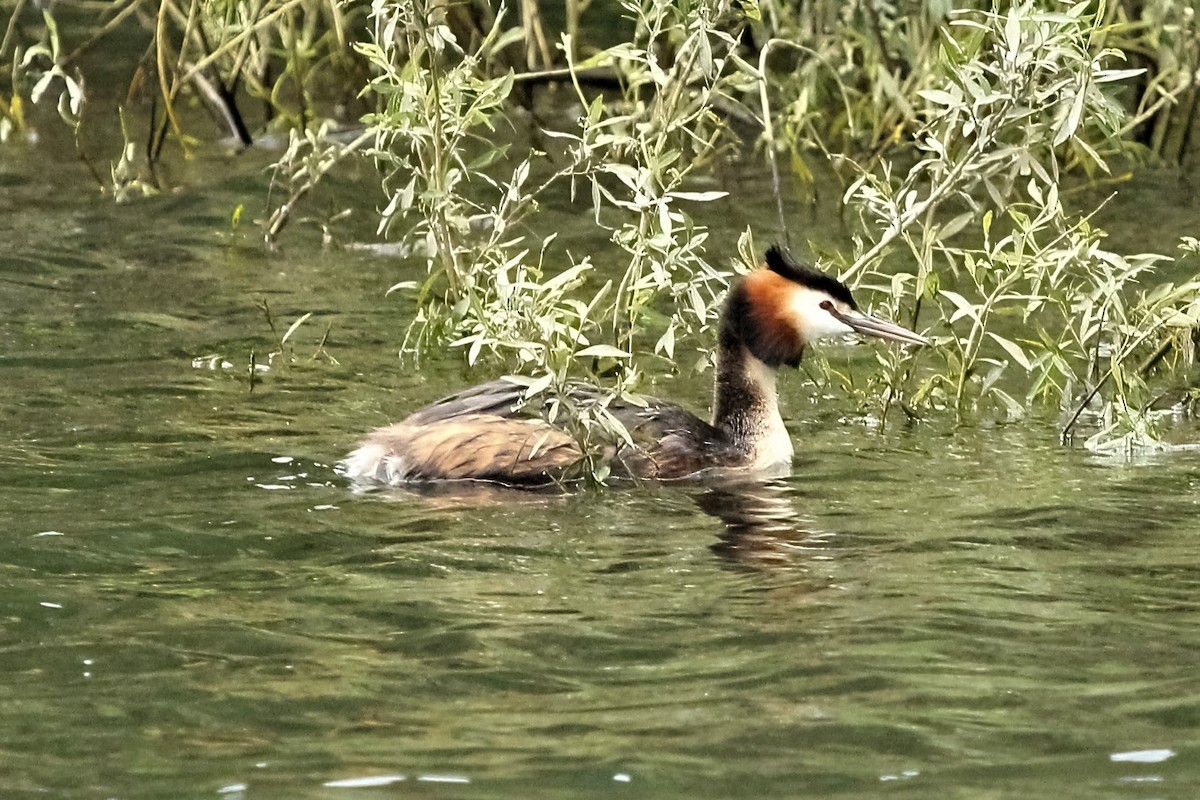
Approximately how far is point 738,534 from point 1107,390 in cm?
243

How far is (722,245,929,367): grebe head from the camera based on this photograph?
23.7ft

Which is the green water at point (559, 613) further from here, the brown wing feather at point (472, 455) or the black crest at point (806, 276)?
the black crest at point (806, 276)

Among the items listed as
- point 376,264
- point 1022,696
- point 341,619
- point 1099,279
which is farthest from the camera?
point 376,264

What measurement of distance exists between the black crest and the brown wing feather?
960 mm

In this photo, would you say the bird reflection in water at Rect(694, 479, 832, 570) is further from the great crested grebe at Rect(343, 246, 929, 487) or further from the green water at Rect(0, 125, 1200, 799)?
the great crested grebe at Rect(343, 246, 929, 487)

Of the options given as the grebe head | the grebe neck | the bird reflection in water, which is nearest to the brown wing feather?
the bird reflection in water

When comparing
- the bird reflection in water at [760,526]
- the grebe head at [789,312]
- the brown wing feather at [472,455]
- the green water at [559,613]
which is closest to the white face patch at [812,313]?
the grebe head at [789,312]

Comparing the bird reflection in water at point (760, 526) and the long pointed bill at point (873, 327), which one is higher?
the long pointed bill at point (873, 327)

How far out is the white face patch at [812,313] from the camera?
725cm

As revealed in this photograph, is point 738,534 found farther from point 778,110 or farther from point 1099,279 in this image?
point 778,110

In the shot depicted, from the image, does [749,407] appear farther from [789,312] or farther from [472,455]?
[472,455]

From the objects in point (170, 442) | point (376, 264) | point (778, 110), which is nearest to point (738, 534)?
point (170, 442)

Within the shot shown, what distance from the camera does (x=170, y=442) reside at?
7.20 meters

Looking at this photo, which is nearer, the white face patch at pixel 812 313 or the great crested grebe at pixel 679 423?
the great crested grebe at pixel 679 423
